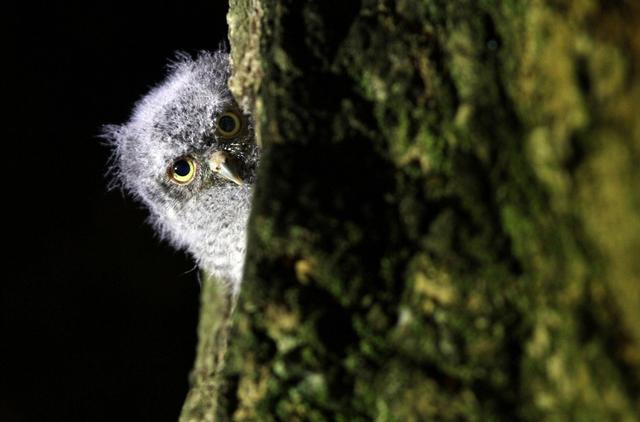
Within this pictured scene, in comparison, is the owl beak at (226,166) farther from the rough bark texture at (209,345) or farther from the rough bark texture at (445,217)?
the rough bark texture at (445,217)

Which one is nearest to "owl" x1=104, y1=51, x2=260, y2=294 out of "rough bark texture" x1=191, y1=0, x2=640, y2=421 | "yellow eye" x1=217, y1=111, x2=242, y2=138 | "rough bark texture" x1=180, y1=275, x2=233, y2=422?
"yellow eye" x1=217, y1=111, x2=242, y2=138

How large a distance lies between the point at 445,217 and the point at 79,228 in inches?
134

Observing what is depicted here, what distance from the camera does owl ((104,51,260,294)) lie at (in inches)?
87.4

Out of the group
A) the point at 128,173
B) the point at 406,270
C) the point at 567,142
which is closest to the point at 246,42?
the point at 406,270

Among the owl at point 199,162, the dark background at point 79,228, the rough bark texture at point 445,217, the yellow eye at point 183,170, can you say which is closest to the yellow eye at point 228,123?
the owl at point 199,162

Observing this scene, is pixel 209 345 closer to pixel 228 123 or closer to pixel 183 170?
pixel 183 170

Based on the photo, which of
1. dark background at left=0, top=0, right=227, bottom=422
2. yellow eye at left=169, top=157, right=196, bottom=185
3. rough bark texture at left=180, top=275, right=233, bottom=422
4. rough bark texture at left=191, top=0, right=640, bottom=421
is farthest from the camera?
dark background at left=0, top=0, right=227, bottom=422

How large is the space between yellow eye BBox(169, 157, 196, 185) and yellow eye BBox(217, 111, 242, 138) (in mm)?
208

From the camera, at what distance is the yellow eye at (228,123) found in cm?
222

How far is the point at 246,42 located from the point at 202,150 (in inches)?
35.3

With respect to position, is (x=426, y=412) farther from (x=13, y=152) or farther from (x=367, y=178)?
(x=13, y=152)

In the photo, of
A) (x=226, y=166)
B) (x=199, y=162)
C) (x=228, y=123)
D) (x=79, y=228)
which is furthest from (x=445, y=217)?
(x=79, y=228)

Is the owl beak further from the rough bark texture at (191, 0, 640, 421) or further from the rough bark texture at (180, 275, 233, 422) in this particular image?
the rough bark texture at (191, 0, 640, 421)

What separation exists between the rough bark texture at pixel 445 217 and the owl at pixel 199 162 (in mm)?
1130
